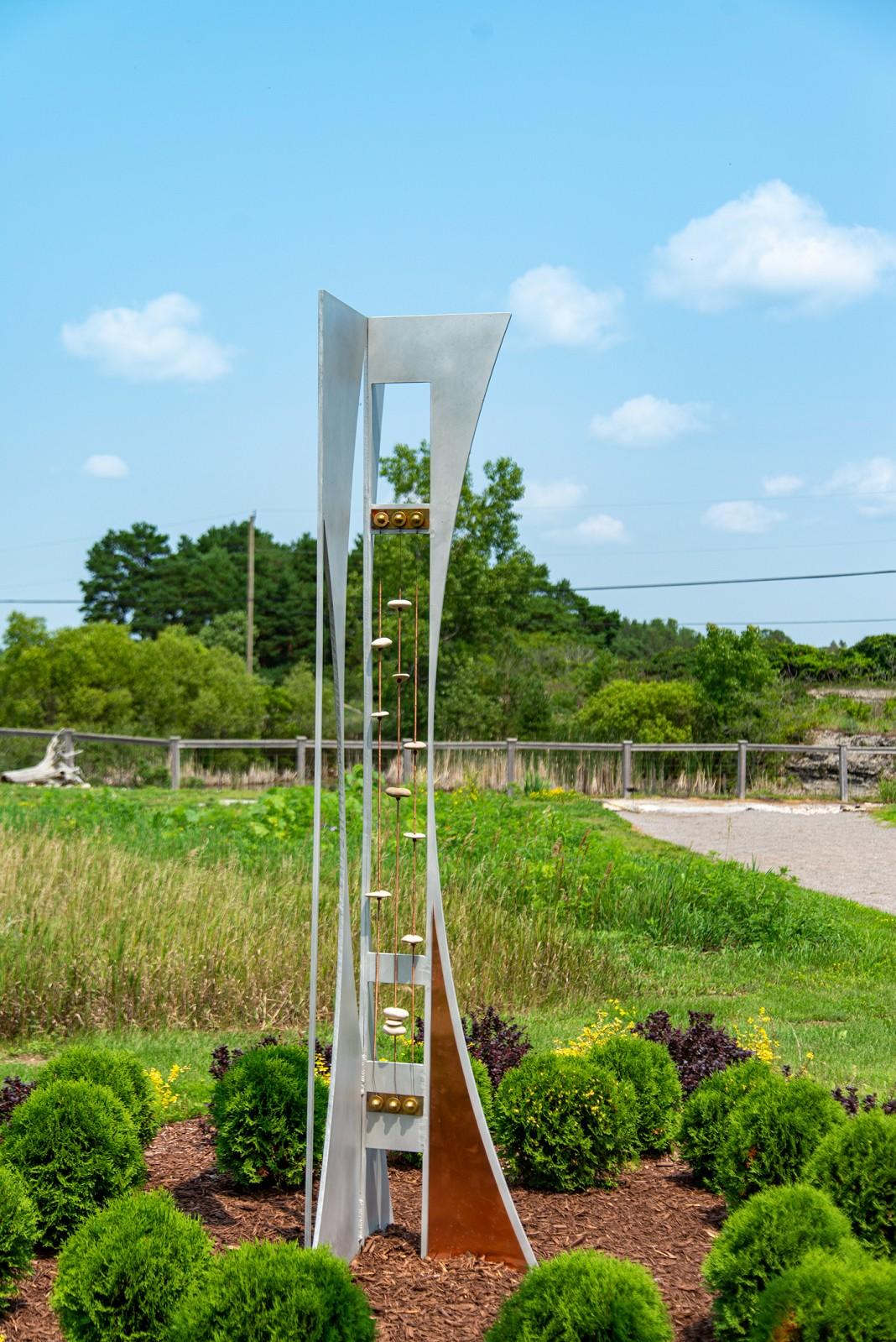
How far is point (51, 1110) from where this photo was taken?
3.28 metres

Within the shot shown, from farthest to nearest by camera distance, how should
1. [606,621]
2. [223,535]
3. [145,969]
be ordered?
[223,535] < [606,621] < [145,969]

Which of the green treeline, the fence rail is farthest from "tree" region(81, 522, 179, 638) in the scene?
the fence rail

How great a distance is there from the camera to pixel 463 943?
628 cm

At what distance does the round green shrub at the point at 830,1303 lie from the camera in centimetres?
224

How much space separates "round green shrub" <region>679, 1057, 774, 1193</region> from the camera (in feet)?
11.6

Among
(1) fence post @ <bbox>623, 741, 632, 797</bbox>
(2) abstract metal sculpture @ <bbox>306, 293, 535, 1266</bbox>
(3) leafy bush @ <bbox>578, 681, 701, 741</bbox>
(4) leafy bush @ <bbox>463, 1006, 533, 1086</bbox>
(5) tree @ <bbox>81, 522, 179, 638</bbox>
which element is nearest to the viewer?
(2) abstract metal sculpture @ <bbox>306, 293, 535, 1266</bbox>

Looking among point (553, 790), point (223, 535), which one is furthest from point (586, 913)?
point (223, 535)

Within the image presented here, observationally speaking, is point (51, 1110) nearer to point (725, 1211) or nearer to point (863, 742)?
point (725, 1211)

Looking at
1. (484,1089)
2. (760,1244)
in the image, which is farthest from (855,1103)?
(760,1244)

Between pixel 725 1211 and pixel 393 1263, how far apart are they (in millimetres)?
992

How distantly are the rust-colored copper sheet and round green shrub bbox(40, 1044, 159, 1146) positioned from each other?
99 cm

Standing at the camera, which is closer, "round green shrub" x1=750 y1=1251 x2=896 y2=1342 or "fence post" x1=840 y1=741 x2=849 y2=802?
"round green shrub" x1=750 y1=1251 x2=896 y2=1342

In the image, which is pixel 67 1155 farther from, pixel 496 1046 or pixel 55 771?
pixel 55 771

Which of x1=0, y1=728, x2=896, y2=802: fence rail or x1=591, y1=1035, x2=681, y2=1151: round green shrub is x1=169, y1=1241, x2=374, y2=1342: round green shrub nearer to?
x1=591, y1=1035, x2=681, y2=1151: round green shrub
